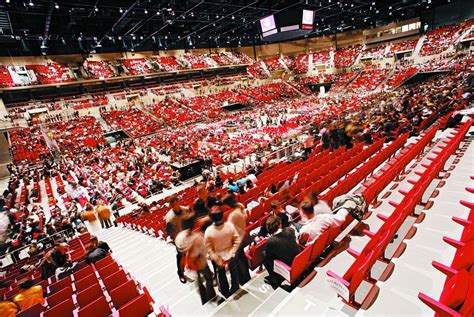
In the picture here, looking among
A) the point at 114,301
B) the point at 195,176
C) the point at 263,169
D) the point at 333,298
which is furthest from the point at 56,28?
the point at 333,298

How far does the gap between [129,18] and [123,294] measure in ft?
78.4

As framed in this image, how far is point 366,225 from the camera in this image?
3.75 metres

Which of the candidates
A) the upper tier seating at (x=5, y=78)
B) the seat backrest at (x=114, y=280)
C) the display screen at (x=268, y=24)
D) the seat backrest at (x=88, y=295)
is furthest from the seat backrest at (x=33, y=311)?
the upper tier seating at (x=5, y=78)

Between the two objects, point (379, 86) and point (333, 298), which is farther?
point (379, 86)

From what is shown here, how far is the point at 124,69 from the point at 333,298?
3529cm

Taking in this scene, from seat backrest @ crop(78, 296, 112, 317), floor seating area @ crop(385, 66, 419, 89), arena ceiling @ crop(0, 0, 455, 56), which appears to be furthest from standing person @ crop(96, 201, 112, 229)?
floor seating area @ crop(385, 66, 419, 89)

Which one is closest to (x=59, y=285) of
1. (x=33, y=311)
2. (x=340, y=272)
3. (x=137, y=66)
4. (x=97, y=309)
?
(x=33, y=311)

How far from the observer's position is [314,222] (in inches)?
121

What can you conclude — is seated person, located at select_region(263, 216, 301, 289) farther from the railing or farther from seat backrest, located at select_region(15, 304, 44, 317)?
the railing

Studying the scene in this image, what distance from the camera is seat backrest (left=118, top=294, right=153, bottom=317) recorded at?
276cm

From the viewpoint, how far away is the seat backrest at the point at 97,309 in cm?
284

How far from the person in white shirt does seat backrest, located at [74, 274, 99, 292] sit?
10.3ft

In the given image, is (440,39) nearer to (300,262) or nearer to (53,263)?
(300,262)

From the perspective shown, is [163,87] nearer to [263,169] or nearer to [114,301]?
[263,169]
